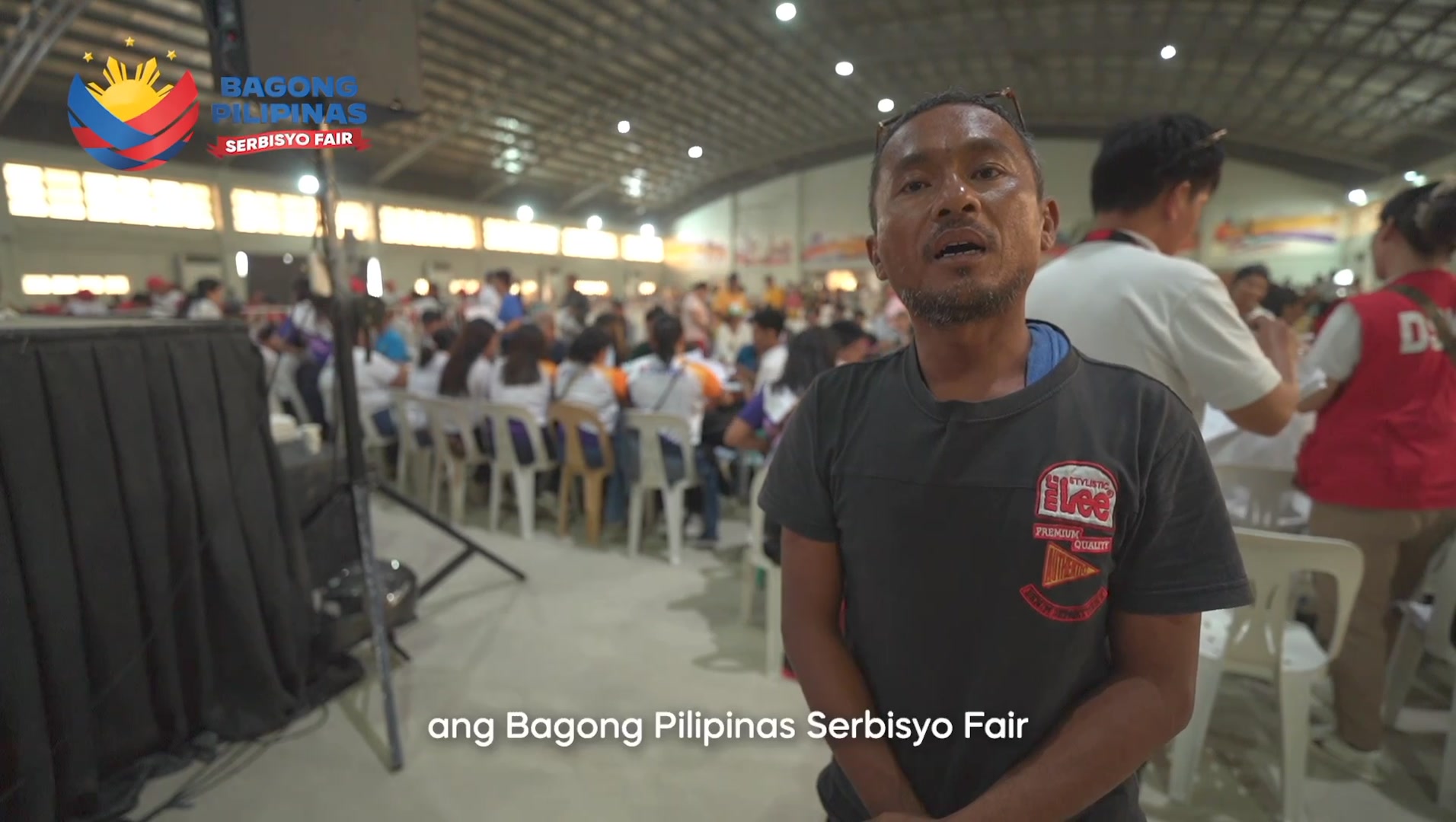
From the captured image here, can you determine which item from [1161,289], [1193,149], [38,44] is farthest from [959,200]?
[38,44]

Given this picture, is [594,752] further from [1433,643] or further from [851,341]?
[1433,643]

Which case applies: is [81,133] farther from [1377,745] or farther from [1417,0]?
[1417,0]

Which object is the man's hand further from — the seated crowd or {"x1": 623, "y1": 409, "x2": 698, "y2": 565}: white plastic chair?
{"x1": 623, "y1": 409, "x2": 698, "y2": 565}: white plastic chair

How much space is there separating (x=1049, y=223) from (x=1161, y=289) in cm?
54

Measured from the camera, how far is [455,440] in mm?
3883

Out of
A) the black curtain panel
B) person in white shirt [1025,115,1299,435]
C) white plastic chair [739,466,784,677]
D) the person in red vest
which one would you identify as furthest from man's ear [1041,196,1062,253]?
the black curtain panel

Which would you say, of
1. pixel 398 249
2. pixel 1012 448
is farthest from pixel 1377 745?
pixel 398 249

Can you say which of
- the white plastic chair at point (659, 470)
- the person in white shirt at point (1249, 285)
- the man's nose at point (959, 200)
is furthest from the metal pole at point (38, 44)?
the person in white shirt at point (1249, 285)

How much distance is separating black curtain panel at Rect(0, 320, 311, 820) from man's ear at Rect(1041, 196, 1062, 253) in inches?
81.7

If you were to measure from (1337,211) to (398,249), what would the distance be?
786 inches

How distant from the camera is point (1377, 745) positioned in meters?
1.80

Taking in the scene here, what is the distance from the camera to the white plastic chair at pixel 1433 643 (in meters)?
1.63

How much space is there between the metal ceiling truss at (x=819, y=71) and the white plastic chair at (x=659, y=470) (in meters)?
7.12

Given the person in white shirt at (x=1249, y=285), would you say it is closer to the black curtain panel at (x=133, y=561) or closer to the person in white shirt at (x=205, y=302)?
the black curtain panel at (x=133, y=561)
